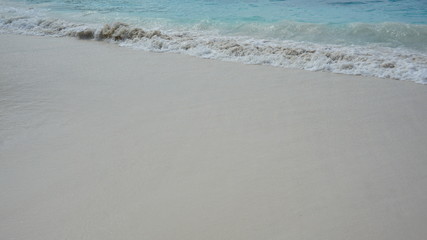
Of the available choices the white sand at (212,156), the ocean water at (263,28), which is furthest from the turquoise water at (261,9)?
the white sand at (212,156)

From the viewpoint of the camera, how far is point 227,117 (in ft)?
13.3

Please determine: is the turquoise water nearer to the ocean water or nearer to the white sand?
the ocean water

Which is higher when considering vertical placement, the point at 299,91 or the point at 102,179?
the point at 299,91

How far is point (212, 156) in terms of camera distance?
3367 millimetres

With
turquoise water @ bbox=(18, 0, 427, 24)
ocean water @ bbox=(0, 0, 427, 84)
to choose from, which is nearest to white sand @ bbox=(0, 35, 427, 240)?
ocean water @ bbox=(0, 0, 427, 84)

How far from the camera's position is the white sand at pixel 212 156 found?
2.61 m

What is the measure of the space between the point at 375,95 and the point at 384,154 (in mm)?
1480

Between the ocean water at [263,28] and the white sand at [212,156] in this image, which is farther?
the ocean water at [263,28]

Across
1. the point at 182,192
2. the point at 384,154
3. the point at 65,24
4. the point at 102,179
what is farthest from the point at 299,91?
the point at 65,24

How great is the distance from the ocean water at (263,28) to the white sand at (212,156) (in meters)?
0.86

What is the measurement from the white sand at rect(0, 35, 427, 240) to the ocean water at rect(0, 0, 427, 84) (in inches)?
34.0

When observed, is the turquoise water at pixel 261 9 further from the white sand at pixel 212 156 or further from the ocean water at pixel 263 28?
the white sand at pixel 212 156

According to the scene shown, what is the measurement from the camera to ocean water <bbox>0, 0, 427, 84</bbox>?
19.4 feet

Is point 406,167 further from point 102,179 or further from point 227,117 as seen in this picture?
point 102,179
